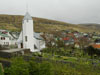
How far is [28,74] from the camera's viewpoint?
11.5m

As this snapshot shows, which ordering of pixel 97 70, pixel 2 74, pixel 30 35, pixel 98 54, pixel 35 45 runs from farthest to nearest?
1. pixel 35 45
2. pixel 30 35
3. pixel 98 54
4. pixel 2 74
5. pixel 97 70

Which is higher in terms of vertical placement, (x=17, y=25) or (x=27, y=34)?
(x=17, y=25)

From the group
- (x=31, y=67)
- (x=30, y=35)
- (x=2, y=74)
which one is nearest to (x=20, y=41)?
(x=30, y=35)

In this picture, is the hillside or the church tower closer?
the church tower

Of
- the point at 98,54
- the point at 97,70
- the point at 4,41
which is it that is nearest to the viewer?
the point at 97,70

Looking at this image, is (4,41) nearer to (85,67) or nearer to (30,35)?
(30,35)

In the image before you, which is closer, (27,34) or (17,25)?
(27,34)

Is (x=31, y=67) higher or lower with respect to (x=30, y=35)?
lower

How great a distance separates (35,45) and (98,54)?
1525 centimetres

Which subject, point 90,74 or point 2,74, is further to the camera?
point 2,74

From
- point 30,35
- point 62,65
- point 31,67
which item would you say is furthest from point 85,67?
point 30,35

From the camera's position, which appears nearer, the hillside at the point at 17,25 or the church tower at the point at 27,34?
the church tower at the point at 27,34

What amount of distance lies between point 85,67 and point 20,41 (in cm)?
2139

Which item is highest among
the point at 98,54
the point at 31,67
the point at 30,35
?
the point at 30,35
